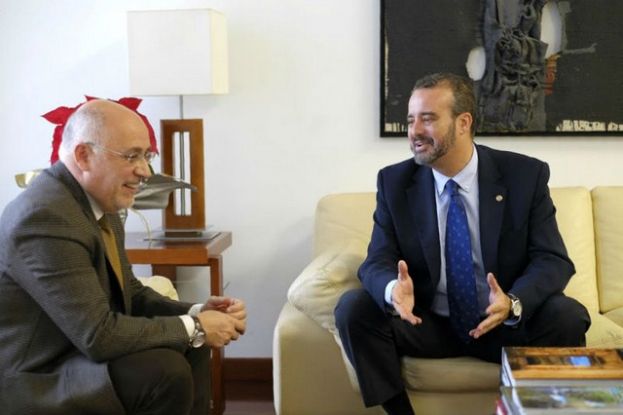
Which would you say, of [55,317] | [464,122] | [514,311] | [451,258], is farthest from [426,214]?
[55,317]

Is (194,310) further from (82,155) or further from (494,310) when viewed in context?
(494,310)

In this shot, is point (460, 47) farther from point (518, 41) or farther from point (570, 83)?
point (570, 83)

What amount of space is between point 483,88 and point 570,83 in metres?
0.34

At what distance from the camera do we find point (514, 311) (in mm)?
2002

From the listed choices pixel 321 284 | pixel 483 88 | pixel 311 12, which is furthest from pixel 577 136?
pixel 321 284

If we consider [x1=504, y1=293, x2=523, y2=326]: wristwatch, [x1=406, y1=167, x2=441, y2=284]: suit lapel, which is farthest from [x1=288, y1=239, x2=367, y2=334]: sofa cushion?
[x1=504, y1=293, x2=523, y2=326]: wristwatch

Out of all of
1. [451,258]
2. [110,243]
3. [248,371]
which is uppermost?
[110,243]

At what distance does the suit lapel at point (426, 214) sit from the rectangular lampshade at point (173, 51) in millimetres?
841

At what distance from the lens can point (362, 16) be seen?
301cm

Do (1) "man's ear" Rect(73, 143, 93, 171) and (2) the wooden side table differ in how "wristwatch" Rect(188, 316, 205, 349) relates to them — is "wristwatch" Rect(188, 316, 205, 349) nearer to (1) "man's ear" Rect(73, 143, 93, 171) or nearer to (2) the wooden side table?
(1) "man's ear" Rect(73, 143, 93, 171)

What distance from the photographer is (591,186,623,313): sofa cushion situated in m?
2.65

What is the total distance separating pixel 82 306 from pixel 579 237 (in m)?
1.83

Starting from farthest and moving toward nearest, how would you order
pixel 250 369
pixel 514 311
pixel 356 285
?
1. pixel 250 369
2. pixel 356 285
3. pixel 514 311

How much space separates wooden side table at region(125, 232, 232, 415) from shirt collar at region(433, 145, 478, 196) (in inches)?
33.4
